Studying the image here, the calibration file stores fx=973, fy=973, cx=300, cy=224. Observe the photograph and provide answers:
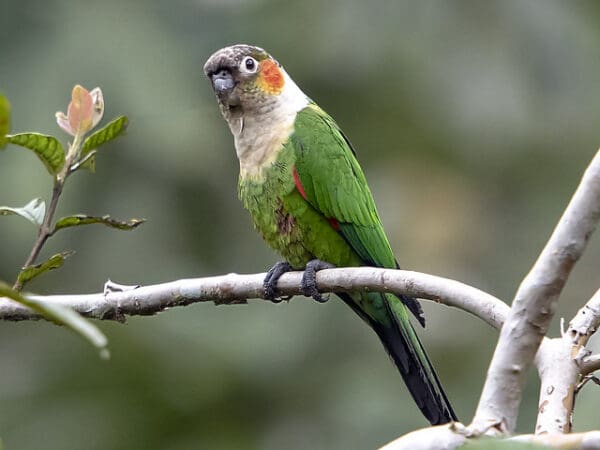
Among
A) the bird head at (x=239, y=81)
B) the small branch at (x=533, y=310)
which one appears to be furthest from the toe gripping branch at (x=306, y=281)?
the small branch at (x=533, y=310)

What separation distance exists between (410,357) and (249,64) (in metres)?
1.42

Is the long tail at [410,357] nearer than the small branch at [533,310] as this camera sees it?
No

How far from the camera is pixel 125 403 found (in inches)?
321

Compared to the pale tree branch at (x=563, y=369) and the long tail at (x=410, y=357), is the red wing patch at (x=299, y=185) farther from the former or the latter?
the pale tree branch at (x=563, y=369)

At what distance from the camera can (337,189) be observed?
12.7 ft

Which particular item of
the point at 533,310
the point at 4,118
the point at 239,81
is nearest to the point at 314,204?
the point at 239,81

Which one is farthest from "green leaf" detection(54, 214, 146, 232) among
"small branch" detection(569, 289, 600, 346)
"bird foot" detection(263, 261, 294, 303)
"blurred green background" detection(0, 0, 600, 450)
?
"blurred green background" detection(0, 0, 600, 450)

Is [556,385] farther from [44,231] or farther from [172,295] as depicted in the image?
[44,231]

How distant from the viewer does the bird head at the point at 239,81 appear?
13.4ft

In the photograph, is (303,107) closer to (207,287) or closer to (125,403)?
(207,287)

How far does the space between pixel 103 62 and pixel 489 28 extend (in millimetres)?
3613

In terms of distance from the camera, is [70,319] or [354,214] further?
[354,214]

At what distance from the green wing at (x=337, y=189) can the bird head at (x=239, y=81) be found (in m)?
0.21

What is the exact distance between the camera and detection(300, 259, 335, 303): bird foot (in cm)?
343
